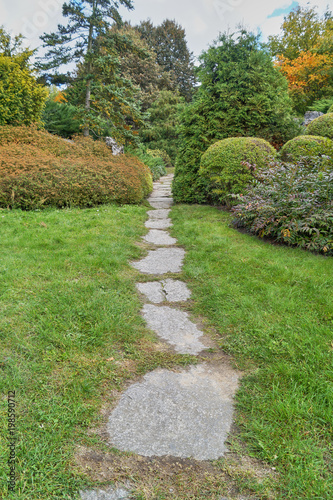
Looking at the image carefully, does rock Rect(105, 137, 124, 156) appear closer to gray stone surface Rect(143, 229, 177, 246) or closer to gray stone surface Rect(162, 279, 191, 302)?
gray stone surface Rect(143, 229, 177, 246)

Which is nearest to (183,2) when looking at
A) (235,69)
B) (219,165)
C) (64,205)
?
(235,69)

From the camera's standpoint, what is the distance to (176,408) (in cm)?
152

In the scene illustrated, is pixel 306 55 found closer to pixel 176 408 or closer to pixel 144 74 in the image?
pixel 144 74

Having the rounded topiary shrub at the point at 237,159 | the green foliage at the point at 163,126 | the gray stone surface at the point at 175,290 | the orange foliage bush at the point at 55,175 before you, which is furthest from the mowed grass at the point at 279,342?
the green foliage at the point at 163,126

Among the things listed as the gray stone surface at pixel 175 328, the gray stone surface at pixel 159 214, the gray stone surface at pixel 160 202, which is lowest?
the gray stone surface at pixel 175 328

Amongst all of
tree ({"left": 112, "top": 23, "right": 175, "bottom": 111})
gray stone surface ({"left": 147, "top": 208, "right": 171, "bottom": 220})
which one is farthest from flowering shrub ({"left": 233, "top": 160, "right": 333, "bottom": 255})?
tree ({"left": 112, "top": 23, "right": 175, "bottom": 111})

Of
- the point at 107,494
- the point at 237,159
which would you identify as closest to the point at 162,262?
the point at 107,494

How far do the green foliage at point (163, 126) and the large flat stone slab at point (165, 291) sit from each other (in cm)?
1802

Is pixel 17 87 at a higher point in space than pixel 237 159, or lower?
higher

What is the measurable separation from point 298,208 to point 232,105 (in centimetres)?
455

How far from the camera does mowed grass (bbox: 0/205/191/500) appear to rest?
1.21 m

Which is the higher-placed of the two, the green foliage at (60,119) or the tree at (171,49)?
the tree at (171,49)

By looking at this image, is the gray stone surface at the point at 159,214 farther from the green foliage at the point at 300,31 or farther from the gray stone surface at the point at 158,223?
the green foliage at the point at 300,31

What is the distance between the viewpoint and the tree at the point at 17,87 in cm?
771
